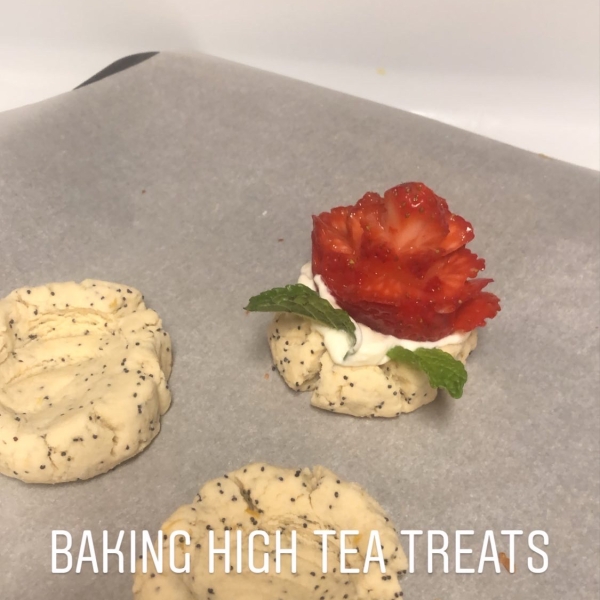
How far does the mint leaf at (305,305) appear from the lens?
1454mm

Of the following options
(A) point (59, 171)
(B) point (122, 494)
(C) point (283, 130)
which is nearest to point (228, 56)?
(C) point (283, 130)

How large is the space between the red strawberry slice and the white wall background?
90 cm

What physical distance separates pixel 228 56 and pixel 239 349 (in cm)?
105

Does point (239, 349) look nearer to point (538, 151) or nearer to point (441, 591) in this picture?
point (441, 591)

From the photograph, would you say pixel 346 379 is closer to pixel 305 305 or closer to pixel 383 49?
pixel 305 305

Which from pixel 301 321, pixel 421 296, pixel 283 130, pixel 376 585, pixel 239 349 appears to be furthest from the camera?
pixel 283 130

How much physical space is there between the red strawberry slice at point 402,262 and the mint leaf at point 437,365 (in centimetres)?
4

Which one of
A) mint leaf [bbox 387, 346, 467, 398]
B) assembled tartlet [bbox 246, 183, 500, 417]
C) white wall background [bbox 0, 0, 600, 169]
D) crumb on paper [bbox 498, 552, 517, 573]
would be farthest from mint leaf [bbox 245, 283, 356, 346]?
white wall background [bbox 0, 0, 600, 169]

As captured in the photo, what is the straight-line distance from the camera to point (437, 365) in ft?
4.67

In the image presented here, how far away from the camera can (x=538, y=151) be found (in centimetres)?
216

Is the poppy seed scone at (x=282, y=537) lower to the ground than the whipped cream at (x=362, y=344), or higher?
lower

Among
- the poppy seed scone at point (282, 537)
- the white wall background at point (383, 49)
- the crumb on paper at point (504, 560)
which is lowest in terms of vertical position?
the crumb on paper at point (504, 560)

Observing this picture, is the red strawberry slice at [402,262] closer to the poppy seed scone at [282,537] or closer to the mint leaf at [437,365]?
the mint leaf at [437,365]

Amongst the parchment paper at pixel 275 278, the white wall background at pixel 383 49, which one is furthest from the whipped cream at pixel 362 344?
the white wall background at pixel 383 49
